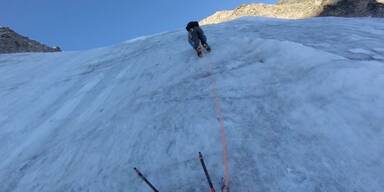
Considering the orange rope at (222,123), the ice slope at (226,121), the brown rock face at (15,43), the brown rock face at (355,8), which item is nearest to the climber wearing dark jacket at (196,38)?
the ice slope at (226,121)

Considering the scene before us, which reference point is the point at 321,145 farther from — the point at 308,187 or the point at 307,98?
the point at 307,98

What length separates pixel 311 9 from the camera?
1259 inches

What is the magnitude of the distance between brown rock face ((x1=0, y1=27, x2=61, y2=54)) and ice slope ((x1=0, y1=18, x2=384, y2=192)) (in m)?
17.4

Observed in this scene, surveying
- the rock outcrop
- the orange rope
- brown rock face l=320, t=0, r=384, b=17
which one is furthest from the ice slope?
the rock outcrop

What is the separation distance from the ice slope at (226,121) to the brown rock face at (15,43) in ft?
57.2

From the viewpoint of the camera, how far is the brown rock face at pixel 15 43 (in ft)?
92.7

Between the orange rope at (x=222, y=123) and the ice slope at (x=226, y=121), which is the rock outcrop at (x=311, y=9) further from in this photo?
the orange rope at (x=222, y=123)

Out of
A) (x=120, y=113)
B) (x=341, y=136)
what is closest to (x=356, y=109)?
(x=341, y=136)

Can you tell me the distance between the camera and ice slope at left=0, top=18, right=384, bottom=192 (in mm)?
5500

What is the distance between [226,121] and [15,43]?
26.0 m

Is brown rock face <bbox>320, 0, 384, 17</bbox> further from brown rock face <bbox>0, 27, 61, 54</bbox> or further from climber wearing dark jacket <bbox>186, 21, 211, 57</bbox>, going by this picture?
brown rock face <bbox>0, 27, 61, 54</bbox>

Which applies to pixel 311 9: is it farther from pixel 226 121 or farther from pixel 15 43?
pixel 226 121

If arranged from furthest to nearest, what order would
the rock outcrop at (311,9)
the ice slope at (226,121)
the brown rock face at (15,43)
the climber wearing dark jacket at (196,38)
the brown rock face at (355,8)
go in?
the brown rock face at (15,43), the rock outcrop at (311,9), the brown rock face at (355,8), the climber wearing dark jacket at (196,38), the ice slope at (226,121)

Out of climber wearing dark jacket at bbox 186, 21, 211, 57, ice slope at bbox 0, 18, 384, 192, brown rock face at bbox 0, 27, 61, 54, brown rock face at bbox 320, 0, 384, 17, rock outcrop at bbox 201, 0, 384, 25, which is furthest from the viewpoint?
brown rock face at bbox 0, 27, 61, 54
